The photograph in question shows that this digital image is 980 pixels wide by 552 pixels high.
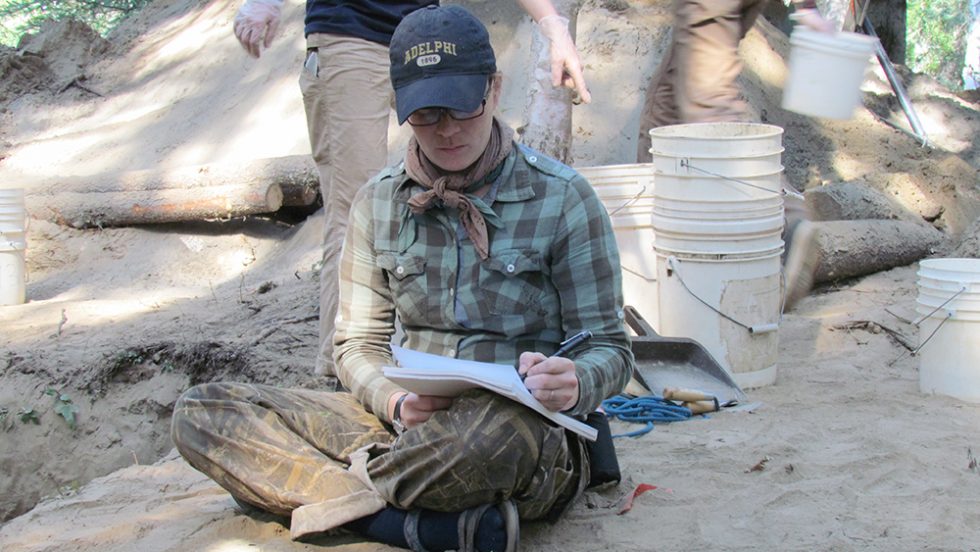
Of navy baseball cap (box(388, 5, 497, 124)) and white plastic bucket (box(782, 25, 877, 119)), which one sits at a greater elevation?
navy baseball cap (box(388, 5, 497, 124))

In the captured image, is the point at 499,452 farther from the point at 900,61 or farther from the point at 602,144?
the point at 900,61

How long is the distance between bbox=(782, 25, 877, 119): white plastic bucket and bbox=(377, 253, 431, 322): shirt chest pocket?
200 cm

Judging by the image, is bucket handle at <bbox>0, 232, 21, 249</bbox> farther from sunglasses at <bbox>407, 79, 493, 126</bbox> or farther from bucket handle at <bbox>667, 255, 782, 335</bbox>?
sunglasses at <bbox>407, 79, 493, 126</bbox>

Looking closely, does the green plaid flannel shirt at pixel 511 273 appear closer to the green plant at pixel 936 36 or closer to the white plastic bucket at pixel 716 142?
the white plastic bucket at pixel 716 142

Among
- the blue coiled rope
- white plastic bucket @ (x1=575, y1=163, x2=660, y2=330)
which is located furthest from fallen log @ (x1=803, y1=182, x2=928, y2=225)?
the blue coiled rope

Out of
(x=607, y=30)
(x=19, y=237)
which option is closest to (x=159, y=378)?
(x=19, y=237)

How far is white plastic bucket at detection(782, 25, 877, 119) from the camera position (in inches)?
169

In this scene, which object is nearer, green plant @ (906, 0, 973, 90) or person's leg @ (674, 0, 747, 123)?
person's leg @ (674, 0, 747, 123)

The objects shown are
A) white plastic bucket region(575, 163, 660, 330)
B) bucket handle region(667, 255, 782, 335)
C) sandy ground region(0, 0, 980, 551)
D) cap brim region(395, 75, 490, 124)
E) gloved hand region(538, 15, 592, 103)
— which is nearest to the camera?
cap brim region(395, 75, 490, 124)

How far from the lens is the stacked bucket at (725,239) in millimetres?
4633

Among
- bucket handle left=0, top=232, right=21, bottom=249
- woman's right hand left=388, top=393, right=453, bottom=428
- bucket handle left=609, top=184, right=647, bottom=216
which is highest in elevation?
woman's right hand left=388, top=393, right=453, bottom=428

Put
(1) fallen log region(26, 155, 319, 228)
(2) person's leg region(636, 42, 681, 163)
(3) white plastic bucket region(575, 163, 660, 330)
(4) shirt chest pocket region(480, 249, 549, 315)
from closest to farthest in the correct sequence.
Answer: (4) shirt chest pocket region(480, 249, 549, 315), (3) white plastic bucket region(575, 163, 660, 330), (2) person's leg region(636, 42, 681, 163), (1) fallen log region(26, 155, 319, 228)

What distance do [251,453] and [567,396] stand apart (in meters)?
0.92

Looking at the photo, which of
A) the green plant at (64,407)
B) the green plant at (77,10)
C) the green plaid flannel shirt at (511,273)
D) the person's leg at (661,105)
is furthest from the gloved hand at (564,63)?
the green plant at (77,10)
